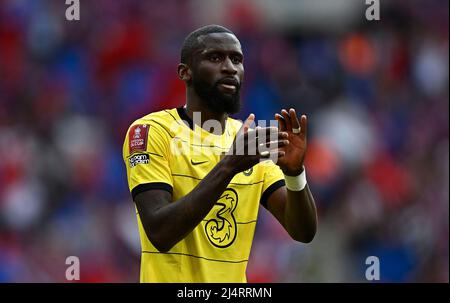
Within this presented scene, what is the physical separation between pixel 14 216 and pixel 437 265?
4.98m

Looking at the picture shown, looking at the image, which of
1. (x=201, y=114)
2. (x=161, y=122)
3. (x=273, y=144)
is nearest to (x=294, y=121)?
(x=273, y=144)

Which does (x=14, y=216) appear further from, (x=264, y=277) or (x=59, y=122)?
(x=264, y=277)

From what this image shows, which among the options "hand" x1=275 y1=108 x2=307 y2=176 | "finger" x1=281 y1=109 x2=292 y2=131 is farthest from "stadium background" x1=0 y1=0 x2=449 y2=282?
"finger" x1=281 y1=109 x2=292 y2=131

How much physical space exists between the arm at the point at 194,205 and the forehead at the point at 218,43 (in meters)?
0.64

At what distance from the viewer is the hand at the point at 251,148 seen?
464 cm

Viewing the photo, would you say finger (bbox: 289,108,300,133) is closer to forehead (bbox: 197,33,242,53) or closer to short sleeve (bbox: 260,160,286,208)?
short sleeve (bbox: 260,160,286,208)

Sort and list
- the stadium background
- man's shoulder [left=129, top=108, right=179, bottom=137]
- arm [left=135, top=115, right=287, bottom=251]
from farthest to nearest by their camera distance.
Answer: the stadium background
man's shoulder [left=129, top=108, right=179, bottom=137]
arm [left=135, top=115, right=287, bottom=251]

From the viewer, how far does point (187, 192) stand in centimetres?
505

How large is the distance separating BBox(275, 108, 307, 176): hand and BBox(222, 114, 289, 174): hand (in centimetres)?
24

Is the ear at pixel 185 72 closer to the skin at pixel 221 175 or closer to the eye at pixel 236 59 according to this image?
the skin at pixel 221 175

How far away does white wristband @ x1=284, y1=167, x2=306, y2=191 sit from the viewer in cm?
507

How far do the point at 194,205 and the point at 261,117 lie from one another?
276 inches

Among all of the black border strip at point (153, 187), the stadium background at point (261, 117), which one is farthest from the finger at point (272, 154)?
the stadium background at point (261, 117)
